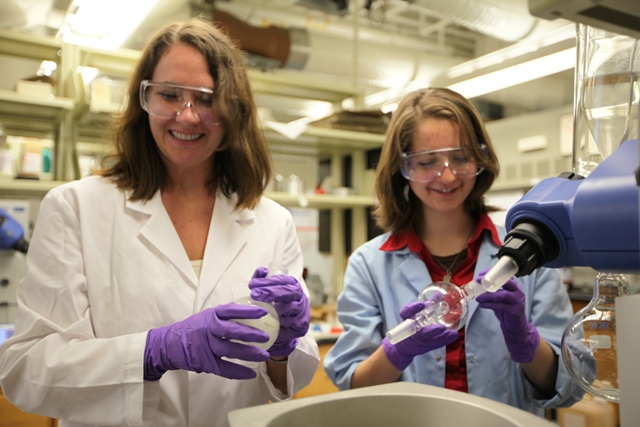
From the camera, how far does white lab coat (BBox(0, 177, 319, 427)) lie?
43.3 inches

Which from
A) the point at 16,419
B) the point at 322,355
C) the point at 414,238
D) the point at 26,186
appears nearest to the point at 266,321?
the point at 414,238

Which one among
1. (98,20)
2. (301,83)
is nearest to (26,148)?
(98,20)

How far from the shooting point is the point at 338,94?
3684mm

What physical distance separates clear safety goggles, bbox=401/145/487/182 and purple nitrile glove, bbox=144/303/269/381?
2.25 ft

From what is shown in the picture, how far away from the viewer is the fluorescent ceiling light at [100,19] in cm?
273

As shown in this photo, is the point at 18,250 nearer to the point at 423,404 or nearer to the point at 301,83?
the point at 301,83

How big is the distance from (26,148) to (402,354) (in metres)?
2.41

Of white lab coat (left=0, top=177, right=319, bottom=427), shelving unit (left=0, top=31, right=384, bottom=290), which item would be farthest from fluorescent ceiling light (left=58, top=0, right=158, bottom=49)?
white lab coat (left=0, top=177, right=319, bottom=427)

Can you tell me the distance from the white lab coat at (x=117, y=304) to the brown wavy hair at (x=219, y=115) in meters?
0.06

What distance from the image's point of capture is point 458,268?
1.53 metres

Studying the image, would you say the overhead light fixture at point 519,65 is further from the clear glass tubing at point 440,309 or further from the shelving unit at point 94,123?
the clear glass tubing at point 440,309

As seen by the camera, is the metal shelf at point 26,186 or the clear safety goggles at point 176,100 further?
the metal shelf at point 26,186

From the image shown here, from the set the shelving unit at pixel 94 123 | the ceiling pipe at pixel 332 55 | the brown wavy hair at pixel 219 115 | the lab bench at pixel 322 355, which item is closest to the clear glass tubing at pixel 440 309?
the brown wavy hair at pixel 219 115

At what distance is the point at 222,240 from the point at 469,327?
28.7 inches
